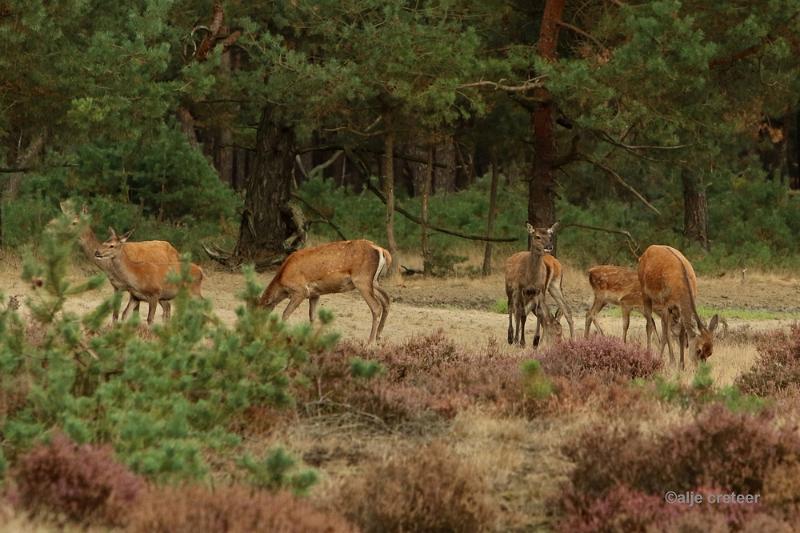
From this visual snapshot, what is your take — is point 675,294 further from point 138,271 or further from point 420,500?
point 420,500

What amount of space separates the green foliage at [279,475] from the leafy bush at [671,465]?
4.80ft

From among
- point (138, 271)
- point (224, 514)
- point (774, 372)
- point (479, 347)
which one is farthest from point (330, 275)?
point (224, 514)

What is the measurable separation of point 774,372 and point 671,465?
446 centimetres

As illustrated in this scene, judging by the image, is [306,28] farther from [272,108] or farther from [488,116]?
[488,116]

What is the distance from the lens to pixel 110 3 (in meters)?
20.2

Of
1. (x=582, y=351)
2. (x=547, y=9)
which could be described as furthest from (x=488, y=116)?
(x=582, y=351)

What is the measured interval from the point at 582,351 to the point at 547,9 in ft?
37.2

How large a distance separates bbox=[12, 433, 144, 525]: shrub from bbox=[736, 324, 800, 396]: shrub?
6.46m

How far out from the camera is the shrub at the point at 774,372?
11.9m

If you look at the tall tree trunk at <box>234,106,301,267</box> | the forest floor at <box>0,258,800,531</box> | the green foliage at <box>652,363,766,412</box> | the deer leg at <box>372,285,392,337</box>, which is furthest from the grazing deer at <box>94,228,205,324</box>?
the tall tree trunk at <box>234,106,301,267</box>

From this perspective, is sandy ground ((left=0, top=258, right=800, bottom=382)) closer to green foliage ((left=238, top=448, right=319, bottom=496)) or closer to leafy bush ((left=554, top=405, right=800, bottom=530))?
leafy bush ((left=554, top=405, right=800, bottom=530))

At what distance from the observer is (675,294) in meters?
14.2

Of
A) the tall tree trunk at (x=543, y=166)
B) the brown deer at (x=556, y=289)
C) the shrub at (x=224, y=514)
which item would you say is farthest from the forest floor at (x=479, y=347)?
the tall tree trunk at (x=543, y=166)

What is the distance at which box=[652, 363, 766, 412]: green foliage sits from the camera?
33.7ft
